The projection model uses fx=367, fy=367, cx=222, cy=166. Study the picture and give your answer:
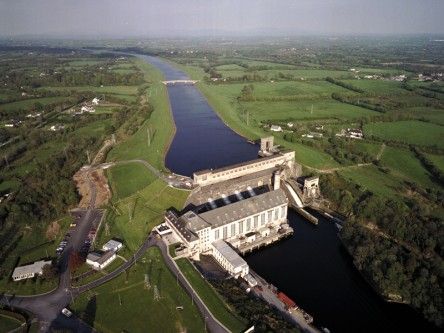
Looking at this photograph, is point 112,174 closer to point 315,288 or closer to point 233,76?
point 315,288

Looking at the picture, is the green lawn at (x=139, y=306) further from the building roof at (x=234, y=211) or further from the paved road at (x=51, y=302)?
the building roof at (x=234, y=211)

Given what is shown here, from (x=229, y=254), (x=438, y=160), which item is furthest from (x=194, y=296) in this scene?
(x=438, y=160)

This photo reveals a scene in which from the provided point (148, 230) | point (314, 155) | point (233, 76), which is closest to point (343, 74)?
point (233, 76)

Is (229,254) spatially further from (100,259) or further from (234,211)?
(100,259)

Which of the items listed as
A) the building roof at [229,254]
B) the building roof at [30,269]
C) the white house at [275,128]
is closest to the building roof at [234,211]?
the building roof at [229,254]

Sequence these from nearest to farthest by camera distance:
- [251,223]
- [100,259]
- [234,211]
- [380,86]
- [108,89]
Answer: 1. [100,259]
2. [234,211]
3. [251,223]
4. [380,86]
5. [108,89]

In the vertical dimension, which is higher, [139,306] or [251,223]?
[251,223]

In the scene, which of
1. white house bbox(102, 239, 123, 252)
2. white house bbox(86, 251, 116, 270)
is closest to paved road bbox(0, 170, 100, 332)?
white house bbox(86, 251, 116, 270)

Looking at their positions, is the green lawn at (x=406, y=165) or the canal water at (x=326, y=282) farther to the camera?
the green lawn at (x=406, y=165)
